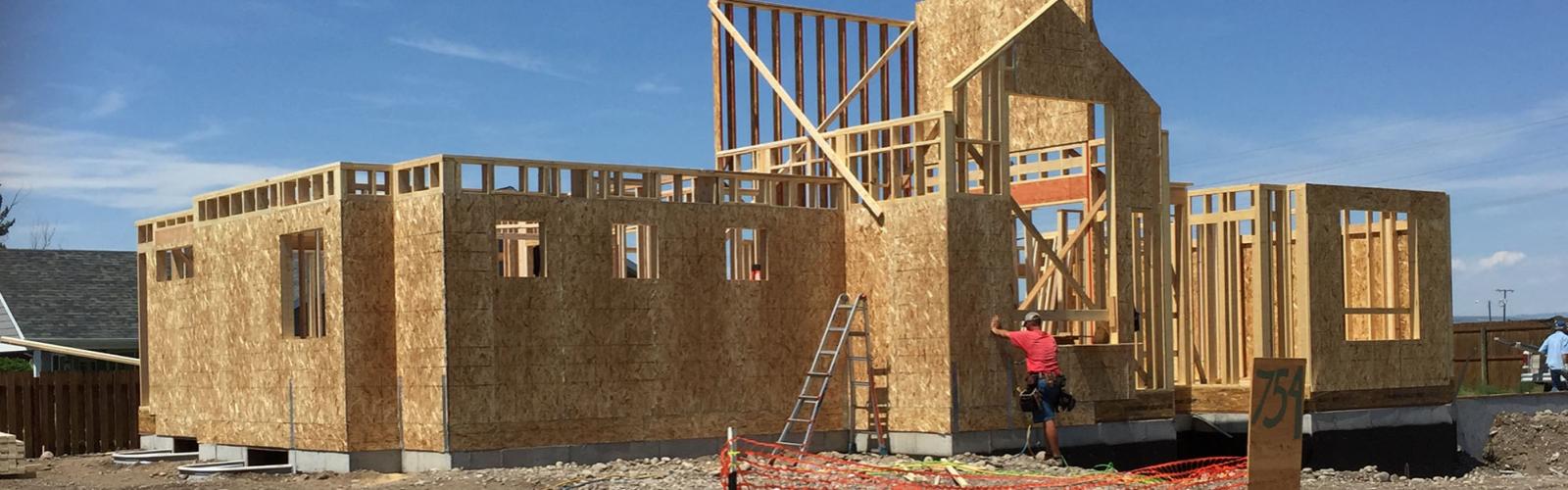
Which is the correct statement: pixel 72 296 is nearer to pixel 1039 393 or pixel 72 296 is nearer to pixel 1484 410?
pixel 1039 393

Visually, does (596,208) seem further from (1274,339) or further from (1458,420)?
(1458,420)

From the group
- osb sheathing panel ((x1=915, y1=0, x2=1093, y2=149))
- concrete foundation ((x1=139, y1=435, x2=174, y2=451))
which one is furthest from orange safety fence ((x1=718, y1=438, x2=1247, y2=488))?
concrete foundation ((x1=139, y1=435, x2=174, y2=451))

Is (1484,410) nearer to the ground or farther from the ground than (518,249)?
nearer to the ground

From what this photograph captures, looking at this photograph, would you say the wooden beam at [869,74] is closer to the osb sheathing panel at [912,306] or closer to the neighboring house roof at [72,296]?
the osb sheathing panel at [912,306]

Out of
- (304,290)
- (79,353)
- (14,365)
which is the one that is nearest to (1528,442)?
(304,290)

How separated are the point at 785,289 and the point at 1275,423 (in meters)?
8.08

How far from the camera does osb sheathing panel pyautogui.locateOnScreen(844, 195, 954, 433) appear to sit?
18.9 m

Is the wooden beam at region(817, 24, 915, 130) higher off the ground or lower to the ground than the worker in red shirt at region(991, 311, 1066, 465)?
higher

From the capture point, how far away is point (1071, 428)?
19.9 m

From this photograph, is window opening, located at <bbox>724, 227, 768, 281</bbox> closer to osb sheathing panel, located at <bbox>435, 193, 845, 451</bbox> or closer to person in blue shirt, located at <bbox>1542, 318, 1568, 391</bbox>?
osb sheathing panel, located at <bbox>435, 193, 845, 451</bbox>

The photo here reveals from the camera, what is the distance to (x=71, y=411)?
25.4 m

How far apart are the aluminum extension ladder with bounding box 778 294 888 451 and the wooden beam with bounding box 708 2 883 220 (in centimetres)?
110

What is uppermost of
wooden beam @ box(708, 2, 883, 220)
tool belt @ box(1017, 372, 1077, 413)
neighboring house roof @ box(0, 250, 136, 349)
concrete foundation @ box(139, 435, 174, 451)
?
wooden beam @ box(708, 2, 883, 220)

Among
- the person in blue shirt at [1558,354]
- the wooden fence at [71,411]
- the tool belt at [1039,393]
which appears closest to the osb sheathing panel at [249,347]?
the wooden fence at [71,411]
